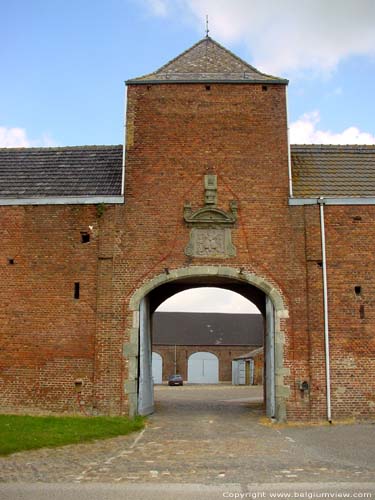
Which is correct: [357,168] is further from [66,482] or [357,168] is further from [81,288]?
[66,482]

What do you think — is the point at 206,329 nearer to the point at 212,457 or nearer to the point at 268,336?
the point at 268,336

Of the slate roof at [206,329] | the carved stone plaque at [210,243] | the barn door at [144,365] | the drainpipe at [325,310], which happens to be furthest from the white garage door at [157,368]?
the drainpipe at [325,310]

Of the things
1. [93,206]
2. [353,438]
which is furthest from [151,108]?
[353,438]

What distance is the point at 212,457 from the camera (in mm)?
9922

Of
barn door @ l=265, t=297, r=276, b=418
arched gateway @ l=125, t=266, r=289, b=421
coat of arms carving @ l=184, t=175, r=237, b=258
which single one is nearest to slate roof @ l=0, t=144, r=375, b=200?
coat of arms carving @ l=184, t=175, r=237, b=258

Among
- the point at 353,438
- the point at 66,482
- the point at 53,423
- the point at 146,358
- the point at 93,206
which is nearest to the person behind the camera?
the point at 66,482

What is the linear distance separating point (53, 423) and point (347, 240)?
892 centimetres

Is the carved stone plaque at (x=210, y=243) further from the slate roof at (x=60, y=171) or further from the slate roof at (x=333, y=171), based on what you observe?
the slate roof at (x=60, y=171)

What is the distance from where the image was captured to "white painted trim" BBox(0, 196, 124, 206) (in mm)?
16234

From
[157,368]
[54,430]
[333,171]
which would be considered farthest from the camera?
[157,368]

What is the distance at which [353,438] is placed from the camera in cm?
1220

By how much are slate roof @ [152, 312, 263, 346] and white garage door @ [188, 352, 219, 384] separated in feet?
4.16

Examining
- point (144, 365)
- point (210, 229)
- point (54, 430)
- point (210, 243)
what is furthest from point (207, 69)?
point (54, 430)

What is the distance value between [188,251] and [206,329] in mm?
Result: 40666
